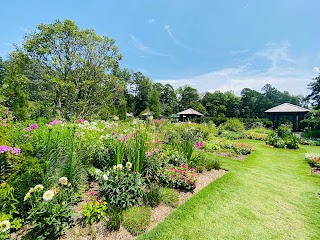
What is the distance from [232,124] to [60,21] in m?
15.3

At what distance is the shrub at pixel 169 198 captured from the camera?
3061 millimetres

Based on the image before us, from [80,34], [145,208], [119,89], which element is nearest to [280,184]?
[145,208]

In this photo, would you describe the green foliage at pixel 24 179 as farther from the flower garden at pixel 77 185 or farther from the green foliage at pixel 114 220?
the green foliage at pixel 114 220

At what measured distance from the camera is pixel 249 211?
10.2 ft

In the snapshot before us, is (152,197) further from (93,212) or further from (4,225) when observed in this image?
Answer: (4,225)

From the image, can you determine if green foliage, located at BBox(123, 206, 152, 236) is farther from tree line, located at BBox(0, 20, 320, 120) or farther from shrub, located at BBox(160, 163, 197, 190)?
tree line, located at BBox(0, 20, 320, 120)

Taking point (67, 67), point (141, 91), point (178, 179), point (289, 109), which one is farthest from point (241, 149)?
point (141, 91)

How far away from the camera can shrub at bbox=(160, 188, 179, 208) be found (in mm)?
3061

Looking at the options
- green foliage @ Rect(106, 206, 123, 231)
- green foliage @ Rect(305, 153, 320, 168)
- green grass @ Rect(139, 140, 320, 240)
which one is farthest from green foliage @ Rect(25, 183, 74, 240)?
green foliage @ Rect(305, 153, 320, 168)

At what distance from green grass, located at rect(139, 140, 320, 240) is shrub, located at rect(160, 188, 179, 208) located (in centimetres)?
15

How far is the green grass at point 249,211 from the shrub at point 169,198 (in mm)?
149

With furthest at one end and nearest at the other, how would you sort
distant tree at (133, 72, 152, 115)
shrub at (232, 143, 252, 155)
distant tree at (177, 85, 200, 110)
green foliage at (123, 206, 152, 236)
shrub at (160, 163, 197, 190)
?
distant tree at (177, 85, 200, 110), distant tree at (133, 72, 152, 115), shrub at (232, 143, 252, 155), shrub at (160, 163, 197, 190), green foliage at (123, 206, 152, 236)

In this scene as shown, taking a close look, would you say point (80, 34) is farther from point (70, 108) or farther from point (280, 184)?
point (280, 184)

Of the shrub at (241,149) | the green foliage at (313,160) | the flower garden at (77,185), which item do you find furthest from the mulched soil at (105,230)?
the green foliage at (313,160)
